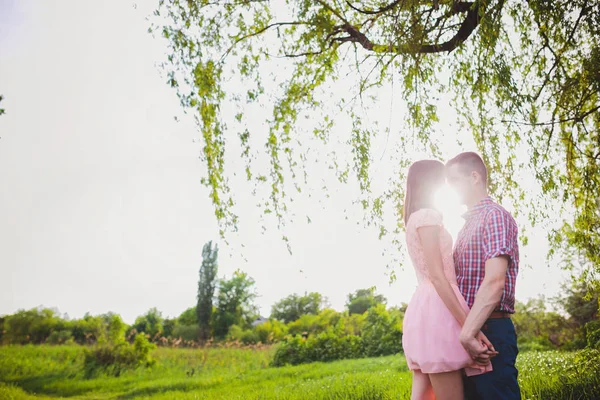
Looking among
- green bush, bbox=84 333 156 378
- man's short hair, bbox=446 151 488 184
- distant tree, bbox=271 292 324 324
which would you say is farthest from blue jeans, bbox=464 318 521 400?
distant tree, bbox=271 292 324 324

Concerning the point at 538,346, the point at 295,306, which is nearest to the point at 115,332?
the point at 538,346

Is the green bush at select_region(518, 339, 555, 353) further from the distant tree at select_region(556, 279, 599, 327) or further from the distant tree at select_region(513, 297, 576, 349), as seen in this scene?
the distant tree at select_region(556, 279, 599, 327)

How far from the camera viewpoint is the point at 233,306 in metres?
39.6

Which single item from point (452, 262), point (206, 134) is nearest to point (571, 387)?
point (452, 262)

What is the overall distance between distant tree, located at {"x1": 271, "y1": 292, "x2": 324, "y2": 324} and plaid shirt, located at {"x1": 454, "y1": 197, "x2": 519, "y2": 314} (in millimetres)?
43311

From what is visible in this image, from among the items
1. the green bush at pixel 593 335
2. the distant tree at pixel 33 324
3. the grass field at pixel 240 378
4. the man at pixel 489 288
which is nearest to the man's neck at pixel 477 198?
the man at pixel 489 288

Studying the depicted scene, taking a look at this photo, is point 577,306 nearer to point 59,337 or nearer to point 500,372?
point 500,372

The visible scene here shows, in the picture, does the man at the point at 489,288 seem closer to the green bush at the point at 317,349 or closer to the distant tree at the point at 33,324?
the green bush at the point at 317,349

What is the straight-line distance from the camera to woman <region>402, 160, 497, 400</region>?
2.00 metres

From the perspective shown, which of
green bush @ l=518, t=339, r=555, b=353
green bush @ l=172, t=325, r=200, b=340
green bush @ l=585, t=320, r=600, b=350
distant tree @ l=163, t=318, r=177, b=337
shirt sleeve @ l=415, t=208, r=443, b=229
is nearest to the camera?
shirt sleeve @ l=415, t=208, r=443, b=229

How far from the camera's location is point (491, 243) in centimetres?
207

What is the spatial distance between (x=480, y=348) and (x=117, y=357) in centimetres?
1302

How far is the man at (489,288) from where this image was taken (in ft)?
6.41

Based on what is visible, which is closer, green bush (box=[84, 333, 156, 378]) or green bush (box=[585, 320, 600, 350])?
green bush (box=[585, 320, 600, 350])
